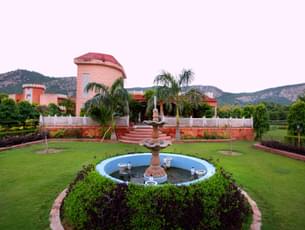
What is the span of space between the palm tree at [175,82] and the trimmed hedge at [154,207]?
11540 mm

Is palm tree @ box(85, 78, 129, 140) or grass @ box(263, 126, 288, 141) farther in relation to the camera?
palm tree @ box(85, 78, 129, 140)

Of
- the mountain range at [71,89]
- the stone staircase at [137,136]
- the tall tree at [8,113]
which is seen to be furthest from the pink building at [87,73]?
the mountain range at [71,89]

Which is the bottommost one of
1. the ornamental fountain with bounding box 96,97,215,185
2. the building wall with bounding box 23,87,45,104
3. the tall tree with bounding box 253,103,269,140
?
the ornamental fountain with bounding box 96,97,215,185

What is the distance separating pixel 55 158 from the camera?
884cm

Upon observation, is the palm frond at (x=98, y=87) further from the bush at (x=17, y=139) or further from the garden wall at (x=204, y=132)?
the garden wall at (x=204, y=132)

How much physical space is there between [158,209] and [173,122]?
13481 mm

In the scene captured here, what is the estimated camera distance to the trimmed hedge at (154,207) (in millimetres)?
2977

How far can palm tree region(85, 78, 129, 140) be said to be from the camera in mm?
14406

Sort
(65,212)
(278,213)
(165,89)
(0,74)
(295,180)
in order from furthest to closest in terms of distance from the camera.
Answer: (0,74) → (165,89) → (295,180) → (278,213) → (65,212)

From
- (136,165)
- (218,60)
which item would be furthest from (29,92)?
(136,165)

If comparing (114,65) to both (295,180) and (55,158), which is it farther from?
(295,180)

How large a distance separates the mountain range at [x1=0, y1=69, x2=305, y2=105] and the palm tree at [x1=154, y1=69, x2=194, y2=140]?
112 feet

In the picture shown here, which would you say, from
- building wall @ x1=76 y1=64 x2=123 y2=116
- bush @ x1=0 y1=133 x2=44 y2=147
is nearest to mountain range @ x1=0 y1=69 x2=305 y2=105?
building wall @ x1=76 y1=64 x2=123 y2=116

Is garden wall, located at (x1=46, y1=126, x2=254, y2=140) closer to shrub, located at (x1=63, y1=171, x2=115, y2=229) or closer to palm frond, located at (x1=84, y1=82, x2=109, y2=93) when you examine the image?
palm frond, located at (x1=84, y1=82, x2=109, y2=93)
